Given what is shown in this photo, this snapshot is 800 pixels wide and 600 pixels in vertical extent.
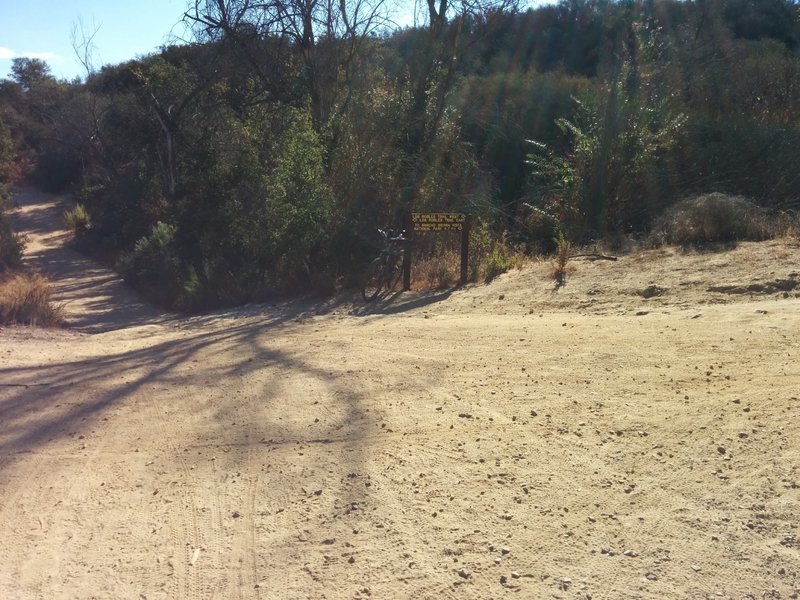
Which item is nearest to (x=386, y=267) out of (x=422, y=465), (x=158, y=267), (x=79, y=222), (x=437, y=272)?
(x=437, y=272)

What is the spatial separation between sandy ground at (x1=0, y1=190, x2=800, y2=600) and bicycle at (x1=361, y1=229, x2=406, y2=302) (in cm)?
460

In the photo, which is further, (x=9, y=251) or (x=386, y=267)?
(x=9, y=251)

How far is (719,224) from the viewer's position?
41.5 ft

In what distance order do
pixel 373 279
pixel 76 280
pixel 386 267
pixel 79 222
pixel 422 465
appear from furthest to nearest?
pixel 79 222 → pixel 76 280 → pixel 373 279 → pixel 386 267 → pixel 422 465

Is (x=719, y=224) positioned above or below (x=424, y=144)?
below

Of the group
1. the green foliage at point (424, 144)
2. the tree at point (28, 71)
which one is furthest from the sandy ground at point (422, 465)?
the tree at point (28, 71)

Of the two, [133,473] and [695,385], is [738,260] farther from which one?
[133,473]

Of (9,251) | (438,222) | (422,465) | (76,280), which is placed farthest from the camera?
(76,280)

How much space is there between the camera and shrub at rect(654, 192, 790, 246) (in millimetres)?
12555

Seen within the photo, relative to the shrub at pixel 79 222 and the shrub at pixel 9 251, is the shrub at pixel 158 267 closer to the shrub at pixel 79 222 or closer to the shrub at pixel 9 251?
the shrub at pixel 9 251

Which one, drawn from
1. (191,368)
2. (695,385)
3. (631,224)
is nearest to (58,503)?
(191,368)

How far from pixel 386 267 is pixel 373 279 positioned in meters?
0.34

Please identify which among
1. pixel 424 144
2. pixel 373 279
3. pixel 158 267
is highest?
pixel 424 144

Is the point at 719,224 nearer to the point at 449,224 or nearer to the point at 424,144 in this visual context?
the point at 449,224
